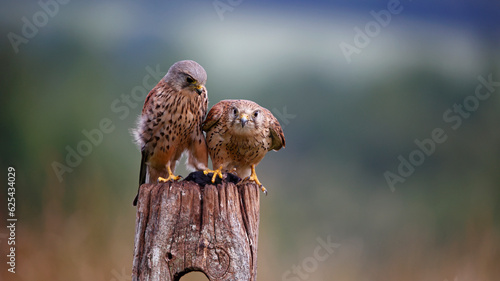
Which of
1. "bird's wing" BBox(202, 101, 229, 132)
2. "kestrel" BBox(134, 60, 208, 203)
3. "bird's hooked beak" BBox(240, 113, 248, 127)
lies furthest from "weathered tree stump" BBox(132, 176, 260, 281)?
"bird's wing" BBox(202, 101, 229, 132)

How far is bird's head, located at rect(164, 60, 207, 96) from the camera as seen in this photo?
2344mm

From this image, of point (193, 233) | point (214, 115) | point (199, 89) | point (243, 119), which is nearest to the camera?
point (193, 233)

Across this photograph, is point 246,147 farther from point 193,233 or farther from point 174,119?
point 193,233

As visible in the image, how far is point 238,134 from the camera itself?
8.40ft

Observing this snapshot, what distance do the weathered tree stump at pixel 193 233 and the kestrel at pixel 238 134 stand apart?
68cm

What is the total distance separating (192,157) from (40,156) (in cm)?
122

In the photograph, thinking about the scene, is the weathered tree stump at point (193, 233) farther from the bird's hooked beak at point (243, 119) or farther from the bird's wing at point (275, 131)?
the bird's wing at point (275, 131)

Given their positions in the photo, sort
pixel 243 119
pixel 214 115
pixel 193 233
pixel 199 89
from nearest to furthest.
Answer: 1. pixel 193 233
2. pixel 199 89
3. pixel 243 119
4. pixel 214 115

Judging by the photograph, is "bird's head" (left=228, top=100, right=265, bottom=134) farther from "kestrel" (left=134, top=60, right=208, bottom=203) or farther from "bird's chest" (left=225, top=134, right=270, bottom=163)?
"kestrel" (left=134, top=60, right=208, bottom=203)

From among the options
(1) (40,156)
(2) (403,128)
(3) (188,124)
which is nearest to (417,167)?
(2) (403,128)

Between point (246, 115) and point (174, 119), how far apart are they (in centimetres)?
38

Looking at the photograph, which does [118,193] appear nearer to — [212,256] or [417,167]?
[212,256]

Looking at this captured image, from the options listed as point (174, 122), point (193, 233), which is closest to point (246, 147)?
point (174, 122)

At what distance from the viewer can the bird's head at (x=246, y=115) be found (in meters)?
2.53
